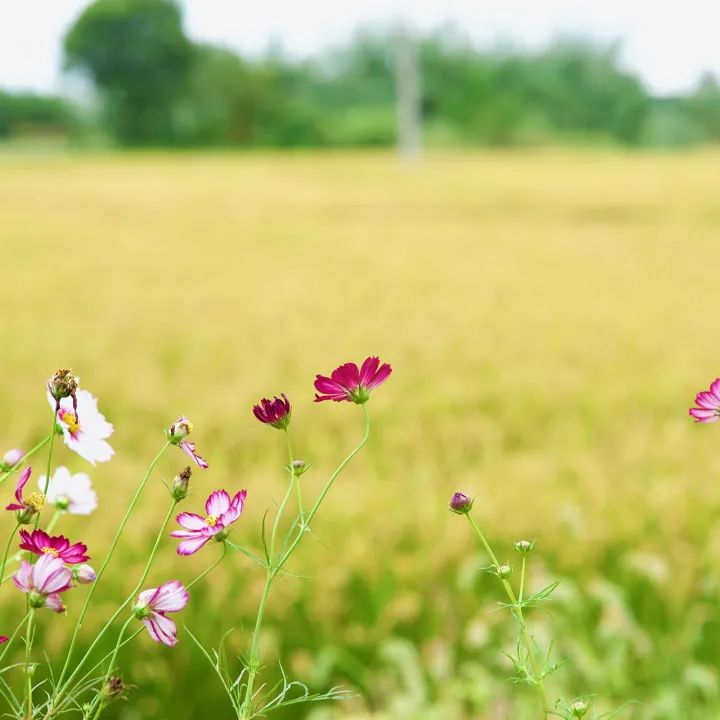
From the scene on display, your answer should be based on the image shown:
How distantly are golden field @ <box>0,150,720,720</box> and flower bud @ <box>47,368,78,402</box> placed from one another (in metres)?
0.14

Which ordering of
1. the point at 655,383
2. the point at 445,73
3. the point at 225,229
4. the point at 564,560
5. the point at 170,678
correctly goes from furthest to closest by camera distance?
the point at 445,73 → the point at 225,229 → the point at 655,383 → the point at 564,560 → the point at 170,678

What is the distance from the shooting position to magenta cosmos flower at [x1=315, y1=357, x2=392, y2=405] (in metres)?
0.44

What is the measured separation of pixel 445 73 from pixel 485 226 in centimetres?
1850

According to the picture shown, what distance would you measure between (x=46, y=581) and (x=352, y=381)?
0.15 meters

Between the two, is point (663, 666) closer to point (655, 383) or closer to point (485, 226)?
point (655, 383)

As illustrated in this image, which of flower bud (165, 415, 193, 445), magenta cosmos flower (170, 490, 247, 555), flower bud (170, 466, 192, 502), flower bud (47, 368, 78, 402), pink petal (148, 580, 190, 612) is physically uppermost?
flower bud (47, 368, 78, 402)

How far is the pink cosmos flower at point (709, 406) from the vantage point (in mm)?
443

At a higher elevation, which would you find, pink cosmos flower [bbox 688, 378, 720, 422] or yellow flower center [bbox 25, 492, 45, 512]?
pink cosmos flower [bbox 688, 378, 720, 422]

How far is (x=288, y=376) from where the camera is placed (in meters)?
3.49

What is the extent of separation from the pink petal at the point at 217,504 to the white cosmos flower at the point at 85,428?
0.05 metres

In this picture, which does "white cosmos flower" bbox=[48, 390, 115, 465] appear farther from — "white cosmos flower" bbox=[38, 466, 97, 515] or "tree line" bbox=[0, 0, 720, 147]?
"tree line" bbox=[0, 0, 720, 147]

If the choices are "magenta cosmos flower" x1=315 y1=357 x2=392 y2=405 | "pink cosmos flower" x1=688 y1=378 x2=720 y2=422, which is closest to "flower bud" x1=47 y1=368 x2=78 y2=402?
"magenta cosmos flower" x1=315 y1=357 x2=392 y2=405

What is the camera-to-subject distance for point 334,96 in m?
31.0

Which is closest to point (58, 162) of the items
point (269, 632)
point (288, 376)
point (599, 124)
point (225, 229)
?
point (599, 124)
